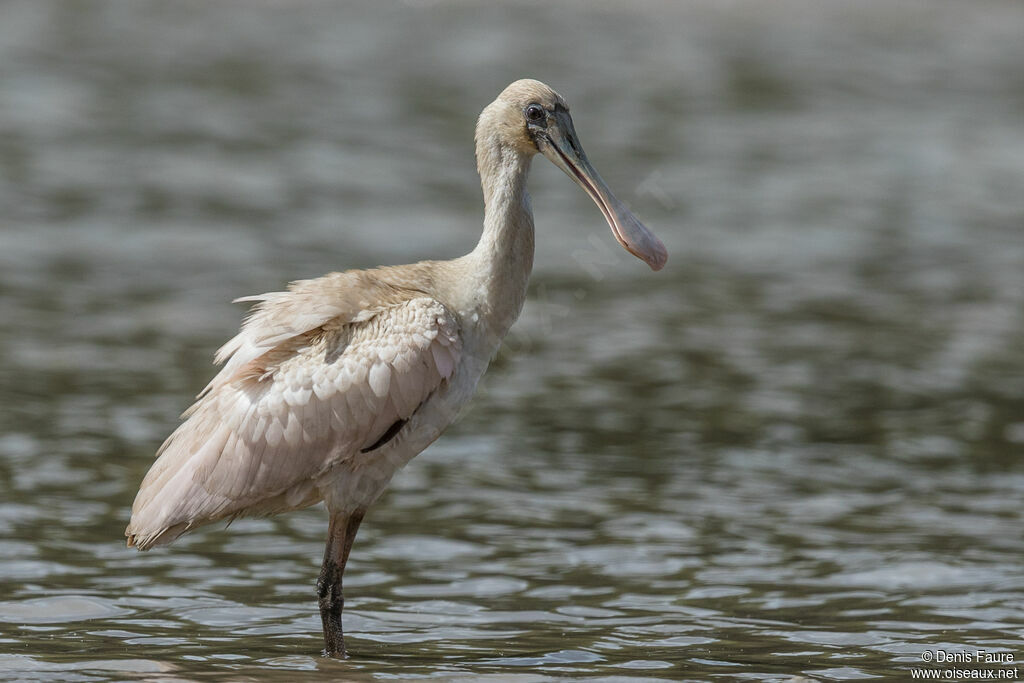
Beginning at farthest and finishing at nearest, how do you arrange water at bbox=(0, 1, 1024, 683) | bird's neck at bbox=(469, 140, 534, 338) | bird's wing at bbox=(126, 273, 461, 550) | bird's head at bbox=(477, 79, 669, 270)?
water at bbox=(0, 1, 1024, 683) → bird's head at bbox=(477, 79, 669, 270) → bird's neck at bbox=(469, 140, 534, 338) → bird's wing at bbox=(126, 273, 461, 550)

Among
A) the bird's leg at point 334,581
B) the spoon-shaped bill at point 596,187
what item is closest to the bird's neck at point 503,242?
the spoon-shaped bill at point 596,187

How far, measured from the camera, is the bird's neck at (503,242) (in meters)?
8.64

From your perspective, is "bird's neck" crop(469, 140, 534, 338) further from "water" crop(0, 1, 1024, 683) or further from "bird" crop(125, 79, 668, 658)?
"water" crop(0, 1, 1024, 683)

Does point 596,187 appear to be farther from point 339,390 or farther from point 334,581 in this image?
point 334,581

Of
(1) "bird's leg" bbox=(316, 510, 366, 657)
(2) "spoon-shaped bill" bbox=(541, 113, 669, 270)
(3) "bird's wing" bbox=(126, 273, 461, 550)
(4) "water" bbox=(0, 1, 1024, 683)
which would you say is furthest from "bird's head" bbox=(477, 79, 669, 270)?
(4) "water" bbox=(0, 1, 1024, 683)

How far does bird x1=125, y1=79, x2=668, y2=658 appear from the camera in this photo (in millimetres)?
8391

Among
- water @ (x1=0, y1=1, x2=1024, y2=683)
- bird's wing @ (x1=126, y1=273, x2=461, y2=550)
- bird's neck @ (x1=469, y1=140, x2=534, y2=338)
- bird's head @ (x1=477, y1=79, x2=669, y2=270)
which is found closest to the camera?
bird's wing @ (x1=126, y1=273, x2=461, y2=550)

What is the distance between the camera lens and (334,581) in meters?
8.72

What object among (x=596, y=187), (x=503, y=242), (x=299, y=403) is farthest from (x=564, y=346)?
(x=299, y=403)

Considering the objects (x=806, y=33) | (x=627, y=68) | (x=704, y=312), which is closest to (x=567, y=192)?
(x=704, y=312)

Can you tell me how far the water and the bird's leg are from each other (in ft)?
0.77

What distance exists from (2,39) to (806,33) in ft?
50.9

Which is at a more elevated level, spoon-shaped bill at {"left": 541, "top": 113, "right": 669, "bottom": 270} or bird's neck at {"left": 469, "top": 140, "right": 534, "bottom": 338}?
spoon-shaped bill at {"left": 541, "top": 113, "right": 669, "bottom": 270}

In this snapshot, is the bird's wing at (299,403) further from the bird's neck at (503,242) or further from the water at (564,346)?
→ the water at (564,346)
